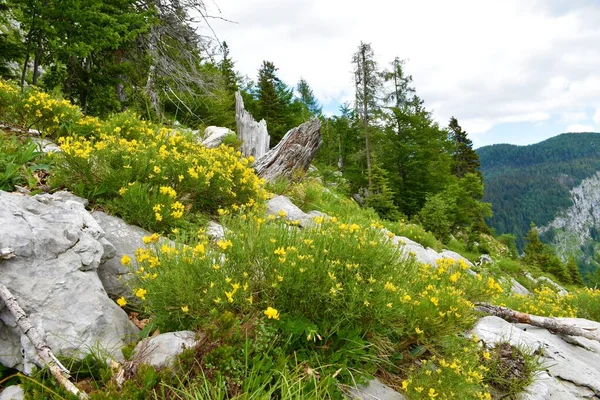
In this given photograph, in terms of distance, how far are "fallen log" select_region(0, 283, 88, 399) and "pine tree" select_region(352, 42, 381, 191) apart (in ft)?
93.2

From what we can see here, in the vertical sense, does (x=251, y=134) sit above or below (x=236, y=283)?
above

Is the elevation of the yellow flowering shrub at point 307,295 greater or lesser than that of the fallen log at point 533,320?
greater

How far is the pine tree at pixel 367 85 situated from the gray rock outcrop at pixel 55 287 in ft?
90.9

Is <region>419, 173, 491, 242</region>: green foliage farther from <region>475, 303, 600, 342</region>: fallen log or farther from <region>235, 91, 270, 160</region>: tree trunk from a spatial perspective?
<region>475, 303, 600, 342</region>: fallen log

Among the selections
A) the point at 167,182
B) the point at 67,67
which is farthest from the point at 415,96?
the point at 167,182

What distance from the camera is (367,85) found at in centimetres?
3042

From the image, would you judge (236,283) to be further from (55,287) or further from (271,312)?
(55,287)

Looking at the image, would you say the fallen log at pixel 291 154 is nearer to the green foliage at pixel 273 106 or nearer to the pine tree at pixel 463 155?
the green foliage at pixel 273 106

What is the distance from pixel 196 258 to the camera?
9.43 ft

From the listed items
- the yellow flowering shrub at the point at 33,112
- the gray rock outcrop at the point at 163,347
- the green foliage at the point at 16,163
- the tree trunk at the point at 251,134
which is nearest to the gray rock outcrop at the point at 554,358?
the gray rock outcrop at the point at 163,347

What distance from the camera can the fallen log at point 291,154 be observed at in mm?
9609

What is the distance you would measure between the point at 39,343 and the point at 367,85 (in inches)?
1217

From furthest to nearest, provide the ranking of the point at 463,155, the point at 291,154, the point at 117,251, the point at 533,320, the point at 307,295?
the point at 463,155
the point at 291,154
the point at 533,320
the point at 117,251
the point at 307,295

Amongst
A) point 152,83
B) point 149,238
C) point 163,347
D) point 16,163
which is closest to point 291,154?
point 152,83
